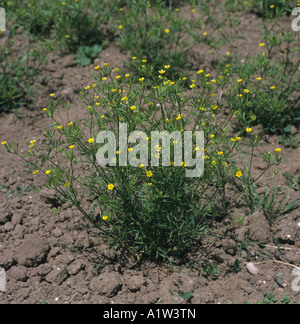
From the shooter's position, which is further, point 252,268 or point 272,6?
point 272,6

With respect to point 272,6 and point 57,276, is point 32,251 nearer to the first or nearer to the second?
point 57,276

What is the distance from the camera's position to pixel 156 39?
15.6 ft

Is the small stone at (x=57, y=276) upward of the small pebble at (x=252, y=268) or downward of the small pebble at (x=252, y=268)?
downward

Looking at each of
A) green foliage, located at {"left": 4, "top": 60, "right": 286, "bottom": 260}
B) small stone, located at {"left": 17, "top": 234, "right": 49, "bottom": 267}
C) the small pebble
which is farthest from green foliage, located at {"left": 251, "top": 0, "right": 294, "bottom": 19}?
small stone, located at {"left": 17, "top": 234, "right": 49, "bottom": 267}

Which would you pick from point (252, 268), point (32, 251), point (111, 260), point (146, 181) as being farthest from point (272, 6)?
point (32, 251)

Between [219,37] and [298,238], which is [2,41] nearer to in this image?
[219,37]

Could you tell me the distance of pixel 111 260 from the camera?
327 cm

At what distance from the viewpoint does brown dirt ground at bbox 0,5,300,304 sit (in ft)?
9.98

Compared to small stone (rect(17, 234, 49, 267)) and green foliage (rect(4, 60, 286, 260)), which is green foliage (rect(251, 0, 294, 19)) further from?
small stone (rect(17, 234, 49, 267))

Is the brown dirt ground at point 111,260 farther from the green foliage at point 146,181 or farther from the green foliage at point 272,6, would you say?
the green foliage at point 272,6

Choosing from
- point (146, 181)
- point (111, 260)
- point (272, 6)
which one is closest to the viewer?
point (146, 181)

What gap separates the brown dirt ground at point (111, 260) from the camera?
304cm

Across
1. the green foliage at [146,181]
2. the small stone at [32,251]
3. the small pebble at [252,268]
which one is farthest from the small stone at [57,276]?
the small pebble at [252,268]
